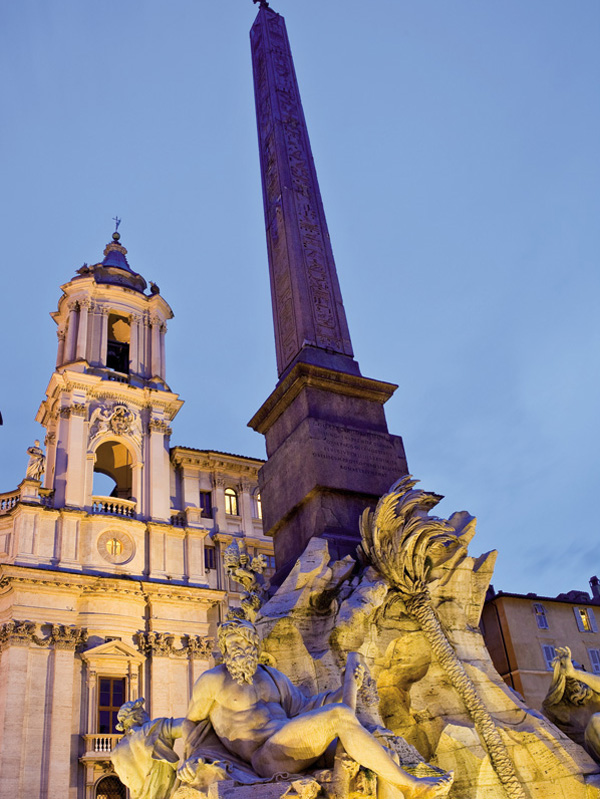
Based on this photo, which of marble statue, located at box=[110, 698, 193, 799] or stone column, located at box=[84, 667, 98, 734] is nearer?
marble statue, located at box=[110, 698, 193, 799]

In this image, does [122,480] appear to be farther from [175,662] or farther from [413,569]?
[413,569]

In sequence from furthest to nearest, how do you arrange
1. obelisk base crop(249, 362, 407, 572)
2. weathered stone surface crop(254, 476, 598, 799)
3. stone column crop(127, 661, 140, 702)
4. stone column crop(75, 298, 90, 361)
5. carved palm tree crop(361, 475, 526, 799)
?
stone column crop(75, 298, 90, 361)
stone column crop(127, 661, 140, 702)
obelisk base crop(249, 362, 407, 572)
carved palm tree crop(361, 475, 526, 799)
weathered stone surface crop(254, 476, 598, 799)

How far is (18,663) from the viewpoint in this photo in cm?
2025

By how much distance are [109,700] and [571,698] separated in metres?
18.0

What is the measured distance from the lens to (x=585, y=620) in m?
25.2

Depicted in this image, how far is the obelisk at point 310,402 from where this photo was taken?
7.14m

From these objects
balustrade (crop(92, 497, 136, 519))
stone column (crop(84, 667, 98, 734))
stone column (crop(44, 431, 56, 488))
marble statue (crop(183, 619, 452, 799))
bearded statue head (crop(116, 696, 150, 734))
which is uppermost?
stone column (crop(44, 431, 56, 488))

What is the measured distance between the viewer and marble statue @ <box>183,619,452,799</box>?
3.84 meters

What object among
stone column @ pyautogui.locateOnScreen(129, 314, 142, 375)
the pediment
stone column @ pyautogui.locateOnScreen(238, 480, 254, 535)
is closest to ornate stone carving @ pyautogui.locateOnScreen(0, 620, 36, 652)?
the pediment

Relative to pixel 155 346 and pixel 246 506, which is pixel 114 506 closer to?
pixel 246 506

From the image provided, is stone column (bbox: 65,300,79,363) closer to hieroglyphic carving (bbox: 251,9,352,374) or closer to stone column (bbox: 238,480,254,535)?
stone column (bbox: 238,480,254,535)

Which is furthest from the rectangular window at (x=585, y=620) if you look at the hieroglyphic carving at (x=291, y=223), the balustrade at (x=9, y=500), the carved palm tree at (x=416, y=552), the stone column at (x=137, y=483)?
the carved palm tree at (x=416, y=552)

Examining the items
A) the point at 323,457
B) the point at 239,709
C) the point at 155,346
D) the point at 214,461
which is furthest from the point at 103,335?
the point at 239,709

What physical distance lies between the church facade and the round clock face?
0.04 metres
